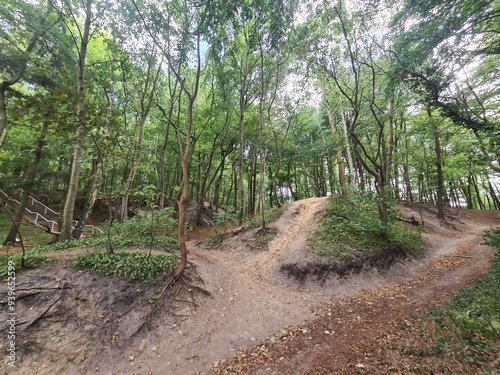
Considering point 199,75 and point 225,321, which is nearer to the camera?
point 225,321

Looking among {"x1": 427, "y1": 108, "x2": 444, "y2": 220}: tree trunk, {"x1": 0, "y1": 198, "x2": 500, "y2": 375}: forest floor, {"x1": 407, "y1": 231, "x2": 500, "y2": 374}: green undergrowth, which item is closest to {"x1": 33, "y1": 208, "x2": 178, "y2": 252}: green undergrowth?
{"x1": 0, "y1": 198, "x2": 500, "y2": 375}: forest floor

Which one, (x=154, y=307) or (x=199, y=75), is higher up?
(x=199, y=75)

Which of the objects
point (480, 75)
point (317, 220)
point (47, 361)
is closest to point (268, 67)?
point (317, 220)

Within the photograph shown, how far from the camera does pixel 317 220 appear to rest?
9.95 metres

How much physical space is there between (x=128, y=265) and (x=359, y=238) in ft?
26.4

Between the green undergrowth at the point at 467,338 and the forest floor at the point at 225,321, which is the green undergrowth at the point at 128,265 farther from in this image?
the green undergrowth at the point at 467,338

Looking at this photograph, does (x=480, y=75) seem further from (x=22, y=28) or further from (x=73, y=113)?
(x=22, y=28)

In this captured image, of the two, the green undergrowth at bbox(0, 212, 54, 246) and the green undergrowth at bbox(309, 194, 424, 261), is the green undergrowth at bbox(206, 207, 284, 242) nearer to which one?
the green undergrowth at bbox(309, 194, 424, 261)

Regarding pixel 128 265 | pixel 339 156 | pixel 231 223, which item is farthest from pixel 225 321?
pixel 339 156

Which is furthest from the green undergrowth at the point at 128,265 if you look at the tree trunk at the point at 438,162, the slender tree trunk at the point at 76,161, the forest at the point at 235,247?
the tree trunk at the point at 438,162

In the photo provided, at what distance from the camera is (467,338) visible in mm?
2881

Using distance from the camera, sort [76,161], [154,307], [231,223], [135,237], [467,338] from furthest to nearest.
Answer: [231,223]
[135,237]
[76,161]
[154,307]
[467,338]

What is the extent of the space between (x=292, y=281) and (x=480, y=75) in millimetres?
14456

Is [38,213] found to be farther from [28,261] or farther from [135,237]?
[28,261]
